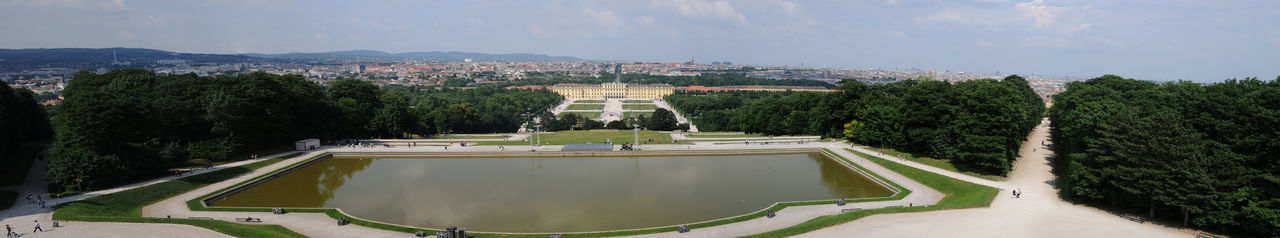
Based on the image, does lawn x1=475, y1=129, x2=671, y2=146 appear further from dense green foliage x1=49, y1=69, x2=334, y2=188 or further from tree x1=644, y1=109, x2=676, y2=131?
dense green foliage x1=49, y1=69, x2=334, y2=188

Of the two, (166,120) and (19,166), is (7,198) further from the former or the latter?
(166,120)

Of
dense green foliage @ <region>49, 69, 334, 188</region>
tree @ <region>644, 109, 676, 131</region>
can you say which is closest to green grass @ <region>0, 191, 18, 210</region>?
dense green foliage @ <region>49, 69, 334, 188</region>

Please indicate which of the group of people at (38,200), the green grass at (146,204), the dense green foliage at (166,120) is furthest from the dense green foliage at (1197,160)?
the dense green foliage at (166,120)

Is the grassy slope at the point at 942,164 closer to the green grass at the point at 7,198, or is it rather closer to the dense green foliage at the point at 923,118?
the dense green foliage at the point at 923,118

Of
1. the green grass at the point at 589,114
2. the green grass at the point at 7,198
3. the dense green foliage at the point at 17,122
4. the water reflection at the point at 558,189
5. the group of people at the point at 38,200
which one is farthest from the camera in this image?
the green grass at the point at 589,114

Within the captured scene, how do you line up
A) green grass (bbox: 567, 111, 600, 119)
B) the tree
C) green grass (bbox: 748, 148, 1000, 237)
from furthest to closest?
green grass (bbox: 567, 111, 600, 119)
the tree
green grass (bbox: 748, 148, 1000, 237)

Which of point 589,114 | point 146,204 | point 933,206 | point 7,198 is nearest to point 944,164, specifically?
point 933,206
